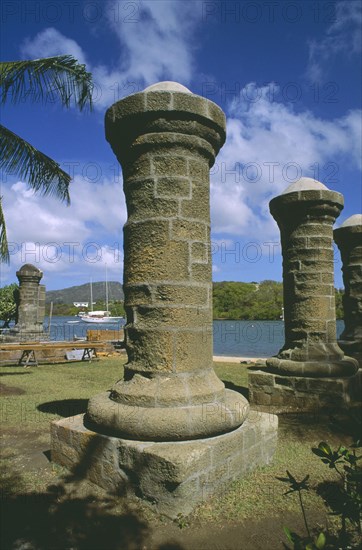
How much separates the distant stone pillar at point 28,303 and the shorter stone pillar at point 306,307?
13637 millimetres

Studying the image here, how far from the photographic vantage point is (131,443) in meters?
3.15

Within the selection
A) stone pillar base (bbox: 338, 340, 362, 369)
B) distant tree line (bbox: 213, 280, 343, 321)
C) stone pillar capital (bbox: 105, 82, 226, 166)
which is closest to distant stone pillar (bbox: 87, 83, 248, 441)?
stone pillar capital (bbox: 105, 82, 226, 166)

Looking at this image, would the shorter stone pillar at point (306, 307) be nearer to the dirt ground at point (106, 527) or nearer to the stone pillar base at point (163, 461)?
the stone pillar base at point (163, 461)

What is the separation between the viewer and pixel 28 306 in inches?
706

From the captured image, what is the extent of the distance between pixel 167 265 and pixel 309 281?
3.89 metres

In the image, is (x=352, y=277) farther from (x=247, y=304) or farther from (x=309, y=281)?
(x=247, y=304)

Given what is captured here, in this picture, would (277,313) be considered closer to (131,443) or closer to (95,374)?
(95,374)

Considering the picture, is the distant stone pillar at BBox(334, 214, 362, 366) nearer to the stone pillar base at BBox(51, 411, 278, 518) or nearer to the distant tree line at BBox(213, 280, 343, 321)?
the stone pillar base at BBox(51, 411, 278, 518)

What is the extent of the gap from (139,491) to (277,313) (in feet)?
168

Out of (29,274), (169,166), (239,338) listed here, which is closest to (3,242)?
(169,166)

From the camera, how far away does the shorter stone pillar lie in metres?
6.44

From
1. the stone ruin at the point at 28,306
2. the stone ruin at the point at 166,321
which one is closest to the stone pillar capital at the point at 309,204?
the stone ruin at the point at 166,321

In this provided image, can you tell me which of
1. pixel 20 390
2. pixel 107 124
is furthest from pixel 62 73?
pixel 20 390

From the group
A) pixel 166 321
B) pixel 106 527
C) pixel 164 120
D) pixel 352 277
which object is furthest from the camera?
pixel 352 277
